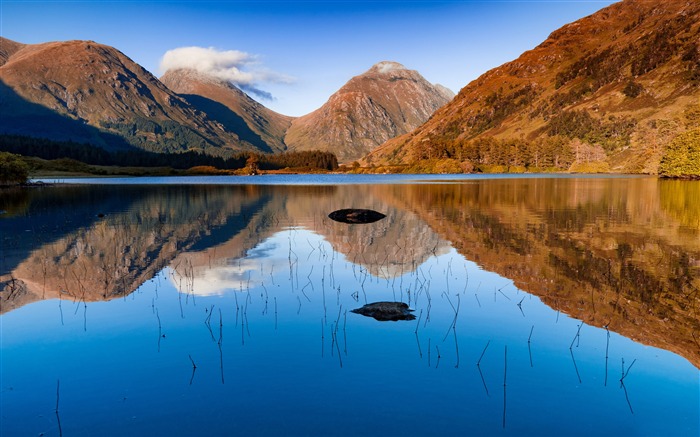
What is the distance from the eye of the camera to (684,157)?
4970 inches

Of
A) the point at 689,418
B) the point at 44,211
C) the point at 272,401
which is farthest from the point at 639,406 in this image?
the point at 44,211

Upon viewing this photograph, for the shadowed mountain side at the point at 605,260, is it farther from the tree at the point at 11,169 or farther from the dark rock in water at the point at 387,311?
the tree at the point at 11,169

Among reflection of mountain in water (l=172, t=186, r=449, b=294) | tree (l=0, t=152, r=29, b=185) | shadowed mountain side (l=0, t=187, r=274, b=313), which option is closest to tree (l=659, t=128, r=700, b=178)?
reflection of mountain in water (l=172, t=186, r=449, b=294)

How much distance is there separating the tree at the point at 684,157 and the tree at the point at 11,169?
167 metres

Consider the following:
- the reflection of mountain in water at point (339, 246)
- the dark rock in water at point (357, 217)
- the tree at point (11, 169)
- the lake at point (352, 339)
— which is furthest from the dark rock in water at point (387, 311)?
the tree at point (11, 169)

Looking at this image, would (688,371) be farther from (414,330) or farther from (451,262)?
(451,262)

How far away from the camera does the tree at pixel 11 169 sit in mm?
94938

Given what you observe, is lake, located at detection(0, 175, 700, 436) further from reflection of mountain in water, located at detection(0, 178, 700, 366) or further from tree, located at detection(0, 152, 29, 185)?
tree, located at detection(0, 152, 29, 185)

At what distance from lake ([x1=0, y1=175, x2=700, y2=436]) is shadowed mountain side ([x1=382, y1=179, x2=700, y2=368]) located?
144 mm

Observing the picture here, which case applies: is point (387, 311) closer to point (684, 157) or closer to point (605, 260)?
point (605, 260)

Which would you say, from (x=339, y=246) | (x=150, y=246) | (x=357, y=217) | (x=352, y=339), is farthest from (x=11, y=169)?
(x=352, y=339)

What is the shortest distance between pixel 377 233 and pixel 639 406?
27467mm

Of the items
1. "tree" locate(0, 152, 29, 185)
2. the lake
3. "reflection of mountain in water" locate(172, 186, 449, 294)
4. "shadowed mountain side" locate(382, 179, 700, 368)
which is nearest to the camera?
the lake

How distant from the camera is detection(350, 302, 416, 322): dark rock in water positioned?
1592 centimetres
